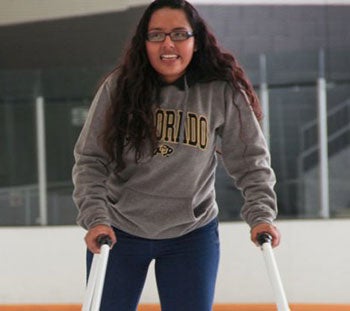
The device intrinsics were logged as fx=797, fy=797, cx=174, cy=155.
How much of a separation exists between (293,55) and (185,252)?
2013 millimetres

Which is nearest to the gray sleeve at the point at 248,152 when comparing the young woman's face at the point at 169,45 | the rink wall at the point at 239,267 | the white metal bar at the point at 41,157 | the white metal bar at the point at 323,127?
the young woman's face at the point at 169,45

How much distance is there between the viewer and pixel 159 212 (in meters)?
1.91

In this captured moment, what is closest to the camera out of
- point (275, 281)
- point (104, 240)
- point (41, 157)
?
point (275, 281)

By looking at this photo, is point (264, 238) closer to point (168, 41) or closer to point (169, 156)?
point (169, 156)

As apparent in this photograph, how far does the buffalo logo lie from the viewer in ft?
6.18

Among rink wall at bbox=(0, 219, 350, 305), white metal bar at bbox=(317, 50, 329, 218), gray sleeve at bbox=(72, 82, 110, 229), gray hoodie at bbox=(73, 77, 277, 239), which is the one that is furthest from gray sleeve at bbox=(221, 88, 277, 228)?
white metal bar at bbox=(317, 50, 329, 218)

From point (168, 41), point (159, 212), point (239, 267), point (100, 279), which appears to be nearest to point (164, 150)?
point (159, 212)

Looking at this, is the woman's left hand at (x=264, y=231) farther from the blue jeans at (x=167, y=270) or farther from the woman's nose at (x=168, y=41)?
the woman's nose at (x=168, y=41)

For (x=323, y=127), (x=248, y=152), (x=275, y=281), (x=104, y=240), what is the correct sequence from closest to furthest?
(x=275, y=281) → (x=104, y=240) → (x=248, y=152) → (x=323, y=127)

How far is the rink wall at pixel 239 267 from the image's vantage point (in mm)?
3557

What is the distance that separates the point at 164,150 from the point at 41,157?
207 cm

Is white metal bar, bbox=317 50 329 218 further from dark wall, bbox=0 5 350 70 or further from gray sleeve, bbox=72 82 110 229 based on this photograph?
gray sleeve, bbox=72 82 110 229

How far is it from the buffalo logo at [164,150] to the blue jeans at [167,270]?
21 centimetres

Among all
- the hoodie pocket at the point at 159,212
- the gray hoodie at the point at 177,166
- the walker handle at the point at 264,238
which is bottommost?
the walker handle at the point at 264,238
